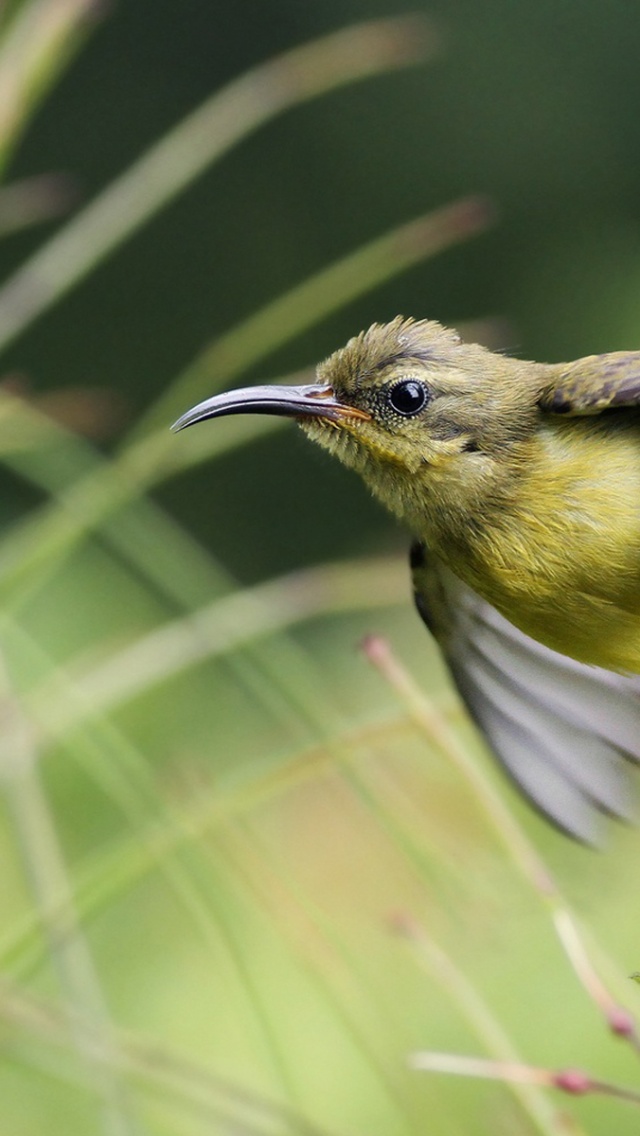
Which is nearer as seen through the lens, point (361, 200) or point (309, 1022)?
point (309, 1022)

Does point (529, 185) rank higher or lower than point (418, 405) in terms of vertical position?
higher

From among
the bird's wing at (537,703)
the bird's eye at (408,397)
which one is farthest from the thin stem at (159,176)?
the bird's wing at (537,703)

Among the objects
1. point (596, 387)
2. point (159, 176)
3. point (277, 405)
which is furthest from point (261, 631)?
point (159, 176)

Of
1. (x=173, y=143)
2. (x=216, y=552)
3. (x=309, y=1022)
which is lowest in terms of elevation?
(x=309, y=1022)

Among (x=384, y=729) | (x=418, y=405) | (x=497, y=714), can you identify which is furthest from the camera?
(x=497, y=714)

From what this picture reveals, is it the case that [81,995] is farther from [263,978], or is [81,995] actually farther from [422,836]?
[263,978]

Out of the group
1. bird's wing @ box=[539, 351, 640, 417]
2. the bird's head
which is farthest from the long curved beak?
bird's wing @ box=[539, 351, 640, 417]

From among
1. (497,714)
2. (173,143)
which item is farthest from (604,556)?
(173,143)

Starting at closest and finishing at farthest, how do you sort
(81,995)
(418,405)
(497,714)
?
(81,995)
(418,405)
(497,714)
